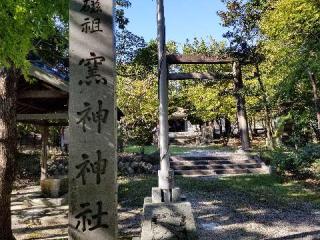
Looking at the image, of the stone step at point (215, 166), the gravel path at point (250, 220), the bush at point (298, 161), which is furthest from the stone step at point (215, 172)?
the gravel path at point (250, 220)

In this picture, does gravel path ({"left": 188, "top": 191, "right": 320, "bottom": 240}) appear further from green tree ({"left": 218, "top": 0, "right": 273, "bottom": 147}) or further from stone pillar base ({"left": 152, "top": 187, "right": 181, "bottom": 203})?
green tree ({"left": 218, "top": 0, "right": 273, "bottom": 147})

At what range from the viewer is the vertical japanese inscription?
3.63 metres

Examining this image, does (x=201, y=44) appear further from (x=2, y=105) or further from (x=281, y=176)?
(x=2, y=105)

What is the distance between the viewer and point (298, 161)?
13.9 m

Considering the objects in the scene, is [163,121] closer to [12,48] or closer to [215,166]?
[12,48]

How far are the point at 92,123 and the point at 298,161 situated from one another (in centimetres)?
1194

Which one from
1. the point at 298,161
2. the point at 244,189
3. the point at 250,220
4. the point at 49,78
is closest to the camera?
the point at 250,220

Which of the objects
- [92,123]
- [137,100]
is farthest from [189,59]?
[137,100]

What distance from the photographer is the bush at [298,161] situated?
13.9m

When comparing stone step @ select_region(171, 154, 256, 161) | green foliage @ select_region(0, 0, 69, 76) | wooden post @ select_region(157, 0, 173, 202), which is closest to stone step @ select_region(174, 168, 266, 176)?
stone step @ select_region(171, 154, 256, 161)

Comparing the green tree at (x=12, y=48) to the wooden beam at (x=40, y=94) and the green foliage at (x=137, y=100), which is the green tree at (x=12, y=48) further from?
the green foliage at (x=137, y=100)

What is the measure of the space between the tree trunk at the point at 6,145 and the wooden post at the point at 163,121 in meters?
2.95

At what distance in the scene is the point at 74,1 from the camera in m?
3.90

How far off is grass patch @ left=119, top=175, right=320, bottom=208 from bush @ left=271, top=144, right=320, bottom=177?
33.5 inches
